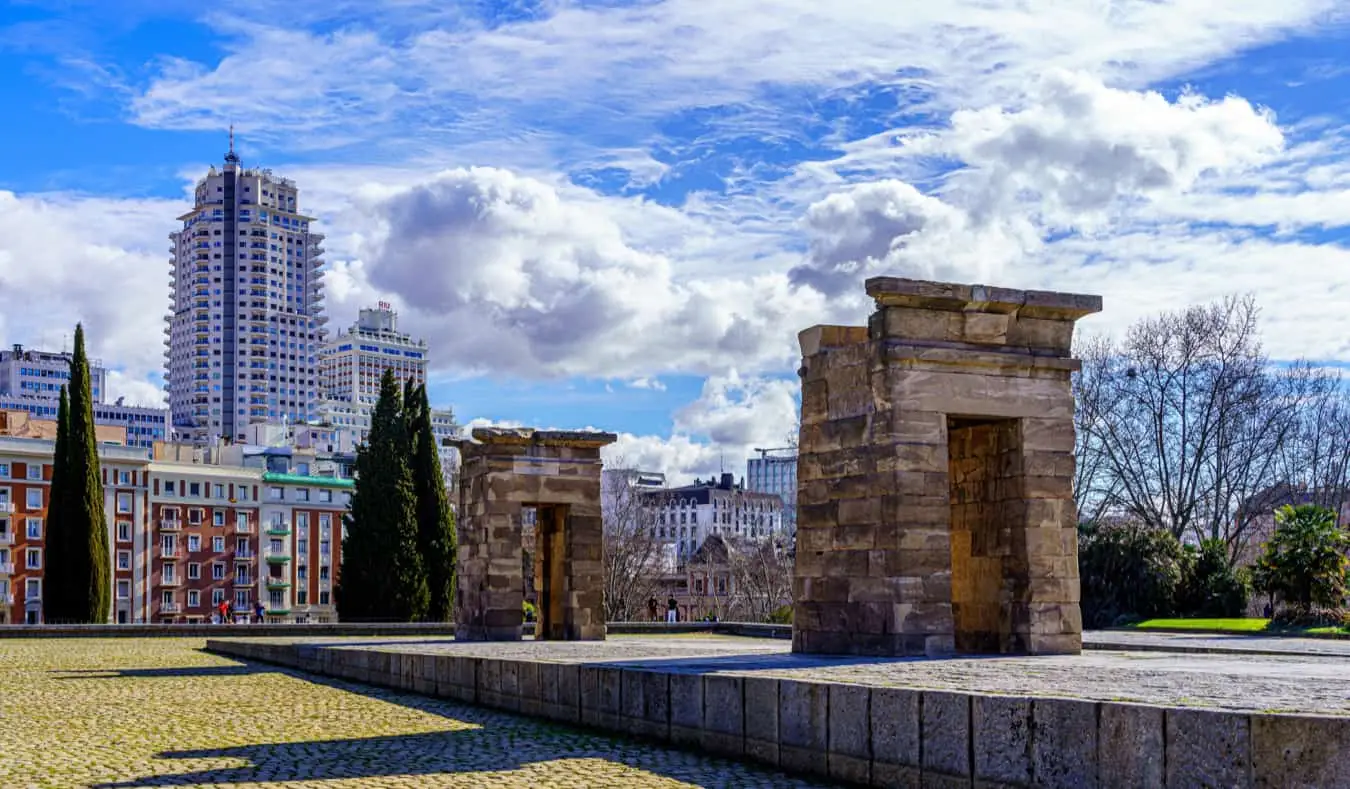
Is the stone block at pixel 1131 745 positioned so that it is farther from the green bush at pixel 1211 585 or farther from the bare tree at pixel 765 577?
the bare tree at pixel 765 577

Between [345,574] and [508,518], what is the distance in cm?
2717

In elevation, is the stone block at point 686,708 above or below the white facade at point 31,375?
below

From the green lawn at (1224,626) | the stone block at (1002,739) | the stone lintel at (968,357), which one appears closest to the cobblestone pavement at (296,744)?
the stone block at (1002,739)

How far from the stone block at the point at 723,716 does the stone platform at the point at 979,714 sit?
15mm

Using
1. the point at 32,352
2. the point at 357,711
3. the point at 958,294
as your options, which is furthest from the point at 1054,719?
the point at 32,352

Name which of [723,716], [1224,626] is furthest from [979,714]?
[1224,626]

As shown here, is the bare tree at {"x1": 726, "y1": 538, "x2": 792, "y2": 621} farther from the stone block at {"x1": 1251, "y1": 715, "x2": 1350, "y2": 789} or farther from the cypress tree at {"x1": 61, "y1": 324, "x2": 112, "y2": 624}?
the stone block at {"x1": 1251, "y1": 715, "x2": 1350, "y2": 789}

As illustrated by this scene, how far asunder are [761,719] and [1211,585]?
29.5 m

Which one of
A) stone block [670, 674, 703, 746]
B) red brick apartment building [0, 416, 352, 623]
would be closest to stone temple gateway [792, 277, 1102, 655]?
stone block [670, 674, 703, 746]

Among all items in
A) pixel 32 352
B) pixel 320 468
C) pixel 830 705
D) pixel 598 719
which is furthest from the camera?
pixel 32 352

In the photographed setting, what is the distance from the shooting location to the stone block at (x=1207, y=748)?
700 cm

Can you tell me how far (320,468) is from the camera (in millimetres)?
107500

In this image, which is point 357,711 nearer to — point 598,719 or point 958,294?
point 598,719

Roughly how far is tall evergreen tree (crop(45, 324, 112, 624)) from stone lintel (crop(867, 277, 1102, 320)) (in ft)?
133
